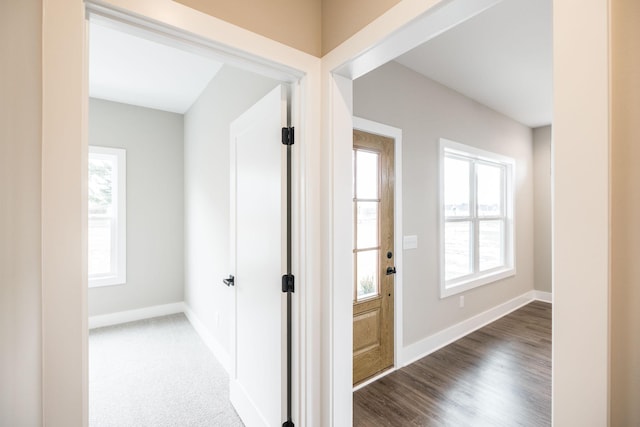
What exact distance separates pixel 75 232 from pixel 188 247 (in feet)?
10.3

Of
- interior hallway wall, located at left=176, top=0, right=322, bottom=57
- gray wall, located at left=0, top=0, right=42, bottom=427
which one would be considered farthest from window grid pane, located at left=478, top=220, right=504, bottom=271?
gray wall, located at left=0, top=0, right=42, bottom=427

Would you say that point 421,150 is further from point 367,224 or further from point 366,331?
point 366,331

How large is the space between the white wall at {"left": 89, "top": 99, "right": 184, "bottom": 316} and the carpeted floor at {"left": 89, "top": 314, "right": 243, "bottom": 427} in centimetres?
48

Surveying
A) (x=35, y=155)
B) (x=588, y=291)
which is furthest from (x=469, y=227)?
(x=35, y=155)

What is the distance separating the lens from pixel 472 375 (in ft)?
8.02

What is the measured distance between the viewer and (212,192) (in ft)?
9.60

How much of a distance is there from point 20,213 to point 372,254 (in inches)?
83.3

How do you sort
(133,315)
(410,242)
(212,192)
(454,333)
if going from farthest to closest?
(133,315)
(454,333)
(212,192)
(410,242)

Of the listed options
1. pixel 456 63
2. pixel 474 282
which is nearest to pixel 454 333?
pixel 474 282

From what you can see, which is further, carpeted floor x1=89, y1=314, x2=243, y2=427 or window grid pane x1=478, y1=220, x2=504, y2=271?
window grid pane x1=478, y1=220, x2=504, y2=271

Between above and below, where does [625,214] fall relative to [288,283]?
above

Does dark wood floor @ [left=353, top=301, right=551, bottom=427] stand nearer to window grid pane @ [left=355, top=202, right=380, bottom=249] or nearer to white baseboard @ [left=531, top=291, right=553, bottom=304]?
window grid pane @ [left=355, top=202, right=380, bottom=249]

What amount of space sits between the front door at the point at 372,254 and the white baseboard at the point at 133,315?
2.89 m

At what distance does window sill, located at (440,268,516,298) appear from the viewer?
300 centimetres
